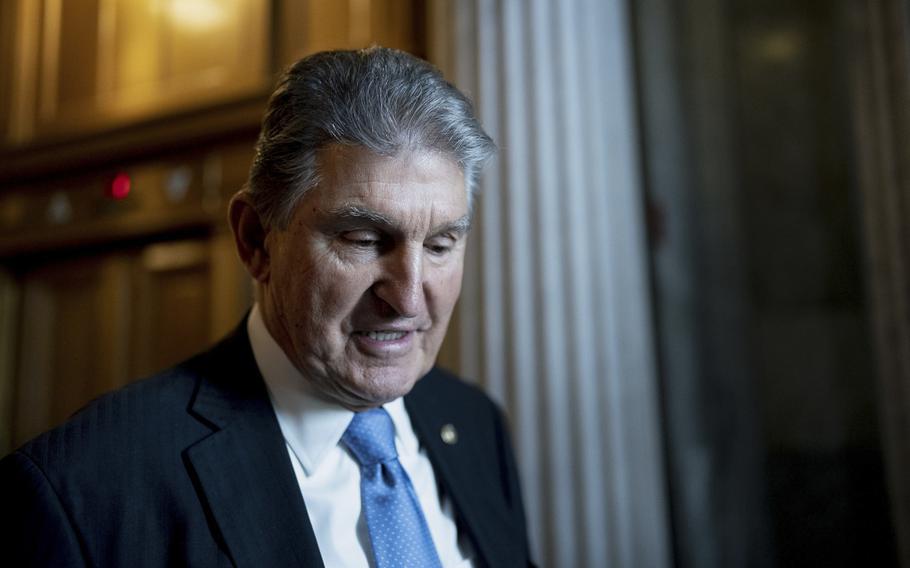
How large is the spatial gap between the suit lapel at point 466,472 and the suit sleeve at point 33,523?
23.7 inches

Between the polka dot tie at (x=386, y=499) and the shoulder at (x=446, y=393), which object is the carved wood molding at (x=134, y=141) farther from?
the polka dot tie at (x=386, y=499)

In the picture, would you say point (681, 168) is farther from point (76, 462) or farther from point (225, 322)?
point (76, 462)

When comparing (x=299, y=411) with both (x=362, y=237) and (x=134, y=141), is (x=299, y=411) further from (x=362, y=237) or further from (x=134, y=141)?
(x=134, y=141)

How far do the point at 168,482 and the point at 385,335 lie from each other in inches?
14.5

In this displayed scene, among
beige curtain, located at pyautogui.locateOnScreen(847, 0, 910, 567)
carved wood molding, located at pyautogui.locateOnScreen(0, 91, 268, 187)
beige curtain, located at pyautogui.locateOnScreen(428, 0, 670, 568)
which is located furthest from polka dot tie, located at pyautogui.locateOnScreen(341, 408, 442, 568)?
carved wood molding, located at pyautogui.locateOnScreen(0, 91, 268, 187)

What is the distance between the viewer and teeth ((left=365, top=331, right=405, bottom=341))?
3.87 feet

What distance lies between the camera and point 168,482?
110cm

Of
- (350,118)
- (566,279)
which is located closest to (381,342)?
(350,118)

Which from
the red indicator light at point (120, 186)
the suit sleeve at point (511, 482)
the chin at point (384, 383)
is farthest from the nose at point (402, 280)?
the red indicator light at point (120, 186)

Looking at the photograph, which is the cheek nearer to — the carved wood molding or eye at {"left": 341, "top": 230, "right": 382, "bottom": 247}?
eye at {"left": 341, "top": 230, "right": 382, "bottom": 247}

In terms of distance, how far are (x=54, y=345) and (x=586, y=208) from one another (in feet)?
6.93

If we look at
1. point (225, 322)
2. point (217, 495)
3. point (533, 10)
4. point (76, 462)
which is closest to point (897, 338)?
point (533, 10)

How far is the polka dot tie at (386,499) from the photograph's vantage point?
119 centimetres

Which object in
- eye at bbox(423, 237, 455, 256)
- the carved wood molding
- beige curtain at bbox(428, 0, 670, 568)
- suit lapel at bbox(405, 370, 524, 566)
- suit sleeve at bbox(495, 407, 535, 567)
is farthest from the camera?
the carved wood molding
